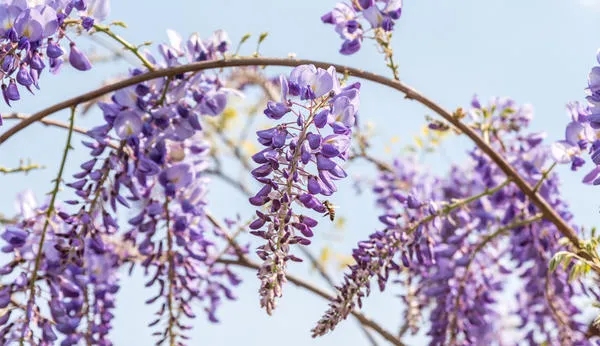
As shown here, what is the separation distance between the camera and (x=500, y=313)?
368 centimetres

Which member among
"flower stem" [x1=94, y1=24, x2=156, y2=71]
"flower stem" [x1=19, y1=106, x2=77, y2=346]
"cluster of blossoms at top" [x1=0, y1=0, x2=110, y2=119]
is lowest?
"flower stem" [x1=19, y1=106, x2=77, y2=346]

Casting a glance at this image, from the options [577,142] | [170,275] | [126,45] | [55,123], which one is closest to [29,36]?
[126,45]

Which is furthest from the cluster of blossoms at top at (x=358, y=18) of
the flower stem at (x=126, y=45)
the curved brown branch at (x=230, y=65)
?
the flower stem at (x=126, y=45)

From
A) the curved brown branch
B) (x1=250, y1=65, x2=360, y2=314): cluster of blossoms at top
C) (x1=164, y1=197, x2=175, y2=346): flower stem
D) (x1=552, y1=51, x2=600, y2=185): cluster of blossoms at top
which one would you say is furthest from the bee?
(x1=164, y1=197, x2=175, y2=346): flower stem

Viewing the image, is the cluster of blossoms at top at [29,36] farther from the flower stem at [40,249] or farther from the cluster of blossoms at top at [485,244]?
the cluster of blossoms at top at [485,244]

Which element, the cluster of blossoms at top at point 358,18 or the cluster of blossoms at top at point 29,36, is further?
the cluster of blossoms at top at point 358,18

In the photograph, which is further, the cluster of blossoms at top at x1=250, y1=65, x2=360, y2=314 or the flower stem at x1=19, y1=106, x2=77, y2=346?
the flower stem at x1=19, y1=106, x2=77, y2=346

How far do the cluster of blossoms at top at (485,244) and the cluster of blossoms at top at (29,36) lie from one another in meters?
0.80

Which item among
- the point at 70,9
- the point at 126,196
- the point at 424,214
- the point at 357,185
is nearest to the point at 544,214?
the point at 424,214

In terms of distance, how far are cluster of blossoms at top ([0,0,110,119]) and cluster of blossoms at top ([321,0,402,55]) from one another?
577mm

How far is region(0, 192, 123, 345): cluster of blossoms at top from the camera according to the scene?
1906 mm

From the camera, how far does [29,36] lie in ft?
5.60

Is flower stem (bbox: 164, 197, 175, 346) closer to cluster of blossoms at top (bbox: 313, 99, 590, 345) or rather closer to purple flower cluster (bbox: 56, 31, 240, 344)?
purple flower cluster (bbox: 56, 31, 240, 344)

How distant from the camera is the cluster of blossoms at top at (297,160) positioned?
1449 mm
